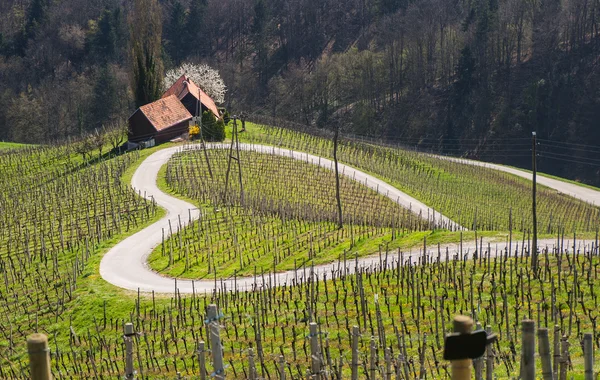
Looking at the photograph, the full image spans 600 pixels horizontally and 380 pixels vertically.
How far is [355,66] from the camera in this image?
119812 mm

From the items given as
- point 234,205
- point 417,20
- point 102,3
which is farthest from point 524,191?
point 102,3

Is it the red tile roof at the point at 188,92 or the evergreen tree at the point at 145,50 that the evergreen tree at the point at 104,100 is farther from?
the evergreen tree at the point at 145,50

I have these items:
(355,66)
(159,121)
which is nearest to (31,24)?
(355,66)

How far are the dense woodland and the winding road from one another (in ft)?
76.3

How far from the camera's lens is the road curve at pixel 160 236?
120ft

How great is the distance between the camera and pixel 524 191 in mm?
74000

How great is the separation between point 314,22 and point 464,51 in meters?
45.9

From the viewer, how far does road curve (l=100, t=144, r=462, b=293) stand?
36719 millimetres

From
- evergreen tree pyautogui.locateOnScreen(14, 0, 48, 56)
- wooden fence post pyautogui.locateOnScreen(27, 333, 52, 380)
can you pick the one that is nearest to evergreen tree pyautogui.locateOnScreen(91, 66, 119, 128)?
evergreen tree pyautogui.locateOnScreen(14, 0, 48, 56)

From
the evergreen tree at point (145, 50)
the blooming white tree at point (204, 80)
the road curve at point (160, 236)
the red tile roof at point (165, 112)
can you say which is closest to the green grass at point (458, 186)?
the road curve at point (160, 236)

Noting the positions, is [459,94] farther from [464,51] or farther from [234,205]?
[234,205]

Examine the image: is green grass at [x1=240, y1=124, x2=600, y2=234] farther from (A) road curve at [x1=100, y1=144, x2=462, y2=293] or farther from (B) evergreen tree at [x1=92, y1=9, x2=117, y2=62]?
(B) evergreen tree at [x1=92, y1=9, x2=117, y2=62]

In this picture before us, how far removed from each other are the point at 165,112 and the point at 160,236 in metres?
33.9

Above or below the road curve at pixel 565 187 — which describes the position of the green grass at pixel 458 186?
above
